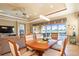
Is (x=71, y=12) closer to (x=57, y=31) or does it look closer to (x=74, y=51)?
(x=57, y=31)

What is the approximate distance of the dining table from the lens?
2.22m

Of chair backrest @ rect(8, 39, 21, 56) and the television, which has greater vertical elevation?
the television

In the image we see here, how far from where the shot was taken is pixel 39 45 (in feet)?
7.67

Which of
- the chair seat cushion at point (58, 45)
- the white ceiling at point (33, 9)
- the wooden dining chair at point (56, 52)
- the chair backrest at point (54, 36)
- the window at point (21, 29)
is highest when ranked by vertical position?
the white ceiling at point (33, 9)

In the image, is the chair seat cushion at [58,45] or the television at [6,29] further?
the chair seat cushion at [58,45]

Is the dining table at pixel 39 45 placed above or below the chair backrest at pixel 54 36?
below

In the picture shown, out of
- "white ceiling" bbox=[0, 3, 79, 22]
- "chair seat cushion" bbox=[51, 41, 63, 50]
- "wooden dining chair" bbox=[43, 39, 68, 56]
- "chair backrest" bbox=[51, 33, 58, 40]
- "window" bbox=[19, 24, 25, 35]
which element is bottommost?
"wooden dining chair" bbox=[43, 39, 68, 56]

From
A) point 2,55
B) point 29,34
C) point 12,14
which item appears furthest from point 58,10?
point 2,55

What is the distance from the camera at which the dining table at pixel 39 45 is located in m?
2.22

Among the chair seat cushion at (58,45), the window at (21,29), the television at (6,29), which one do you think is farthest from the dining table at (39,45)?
the television at (6,29)

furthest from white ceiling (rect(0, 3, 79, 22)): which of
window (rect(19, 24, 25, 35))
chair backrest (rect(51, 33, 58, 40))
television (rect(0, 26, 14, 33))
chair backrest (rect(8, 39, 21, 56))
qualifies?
chair backrest (rect(8, 39, 21, 56))

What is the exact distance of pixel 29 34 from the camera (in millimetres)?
2312

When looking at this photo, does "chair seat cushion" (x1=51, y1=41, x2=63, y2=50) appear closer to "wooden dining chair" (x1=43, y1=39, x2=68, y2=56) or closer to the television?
"wooden dining chair" (x1=43, y1=39, x2=68, y2=56)

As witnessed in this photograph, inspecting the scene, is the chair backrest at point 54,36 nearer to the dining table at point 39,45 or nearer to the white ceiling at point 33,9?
the dining table at point 39,45
